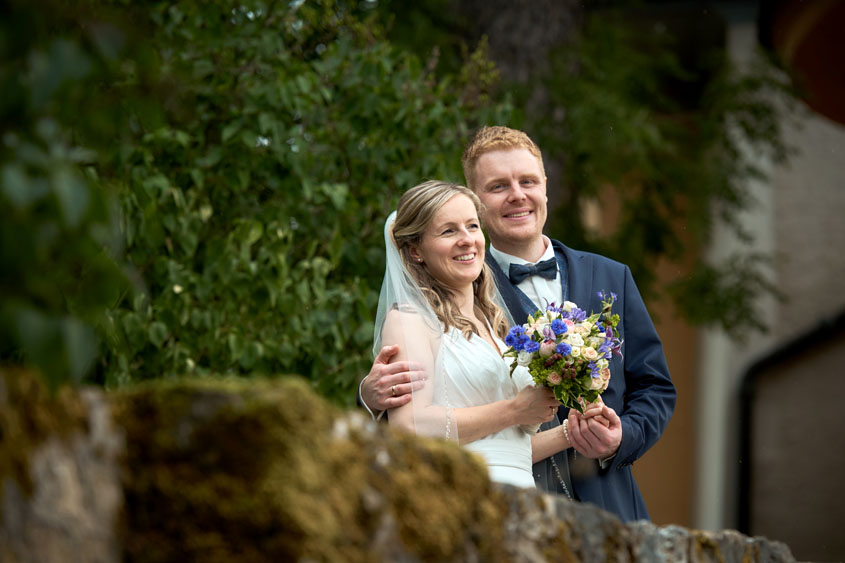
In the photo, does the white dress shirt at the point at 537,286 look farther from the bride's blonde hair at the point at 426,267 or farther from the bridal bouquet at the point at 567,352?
the bridal bouquet at the point at 567,352

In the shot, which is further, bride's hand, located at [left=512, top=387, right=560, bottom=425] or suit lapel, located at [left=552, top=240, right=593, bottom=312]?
suit lapel, located at [left=552, top=240, right=593, bottom=312]

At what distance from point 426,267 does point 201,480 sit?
6.46 feet

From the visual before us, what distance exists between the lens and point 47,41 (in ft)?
3.90

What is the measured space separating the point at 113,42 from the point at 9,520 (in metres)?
0.54

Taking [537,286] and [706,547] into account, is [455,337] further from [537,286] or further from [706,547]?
[706,547]

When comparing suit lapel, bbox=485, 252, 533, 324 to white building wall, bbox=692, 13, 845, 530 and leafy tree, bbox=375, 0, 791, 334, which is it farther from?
white building wall, bbox=692, 13, 845, 530

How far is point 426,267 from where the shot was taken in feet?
10.6

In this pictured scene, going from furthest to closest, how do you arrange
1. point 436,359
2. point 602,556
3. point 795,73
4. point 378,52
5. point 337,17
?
point 795,73
point 337,17
point 378,52
point 436,359
point 602,556

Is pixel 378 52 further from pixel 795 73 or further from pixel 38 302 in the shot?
pixel 795 73

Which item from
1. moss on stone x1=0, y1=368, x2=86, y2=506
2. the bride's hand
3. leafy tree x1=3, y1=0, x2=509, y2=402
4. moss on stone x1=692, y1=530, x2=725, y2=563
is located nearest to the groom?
the bride's hand

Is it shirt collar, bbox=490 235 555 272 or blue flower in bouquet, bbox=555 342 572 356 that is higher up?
shirt collar, bbox=490 235 555 272

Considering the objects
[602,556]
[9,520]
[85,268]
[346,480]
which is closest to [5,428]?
[9,520]

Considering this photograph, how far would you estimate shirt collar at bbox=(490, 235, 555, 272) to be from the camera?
3.50 m

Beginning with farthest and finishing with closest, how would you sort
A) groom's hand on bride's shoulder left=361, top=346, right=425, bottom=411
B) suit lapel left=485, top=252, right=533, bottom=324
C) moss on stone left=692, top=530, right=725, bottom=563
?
suit lapel left=485, top=252, right=533, bottom=324, groom's hand on bride's shoulder left=361, top=346, right=425, bottom=411, moss on stone left=692, top=530, right=725, bottom=563
